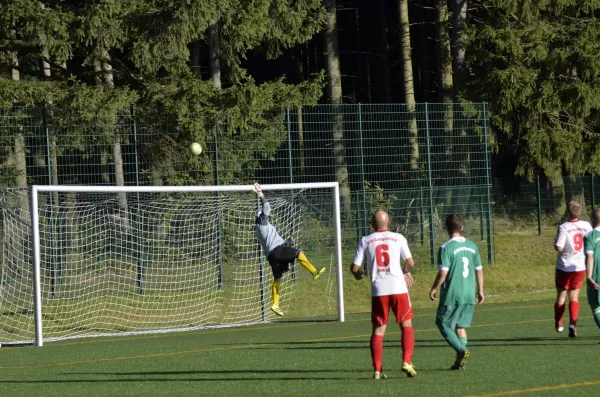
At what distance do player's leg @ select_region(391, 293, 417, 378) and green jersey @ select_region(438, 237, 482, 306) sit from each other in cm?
80

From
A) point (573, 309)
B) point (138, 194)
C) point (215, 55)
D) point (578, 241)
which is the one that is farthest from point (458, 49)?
point (573, 309)

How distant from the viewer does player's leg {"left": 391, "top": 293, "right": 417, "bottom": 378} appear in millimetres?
11281

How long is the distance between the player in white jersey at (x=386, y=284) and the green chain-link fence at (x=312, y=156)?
11.0m

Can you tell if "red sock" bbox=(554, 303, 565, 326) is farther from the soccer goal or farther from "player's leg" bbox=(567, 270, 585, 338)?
the soccer goal

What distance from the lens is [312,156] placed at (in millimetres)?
23734

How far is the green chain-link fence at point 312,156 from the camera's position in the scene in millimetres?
21250

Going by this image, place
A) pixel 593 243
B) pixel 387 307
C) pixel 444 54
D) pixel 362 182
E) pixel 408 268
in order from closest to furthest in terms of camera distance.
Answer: pixel 387 307, pixel 408 268, pixel 593 243, pixel 362 182, pixel 444 54

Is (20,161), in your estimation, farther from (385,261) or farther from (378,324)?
(378,324)

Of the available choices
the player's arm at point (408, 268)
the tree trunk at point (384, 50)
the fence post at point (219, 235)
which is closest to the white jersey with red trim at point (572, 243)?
the player's arm at point (408, 268)

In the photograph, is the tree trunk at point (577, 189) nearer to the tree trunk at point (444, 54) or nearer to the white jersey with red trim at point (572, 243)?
the tree trunk at point (444, 54)

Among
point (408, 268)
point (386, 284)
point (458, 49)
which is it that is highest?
point (458, 49)

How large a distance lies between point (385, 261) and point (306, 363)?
7.98 ft

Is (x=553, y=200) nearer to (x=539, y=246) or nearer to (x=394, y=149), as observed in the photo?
(x=539, y=246)

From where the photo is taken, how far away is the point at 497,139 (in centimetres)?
3189
